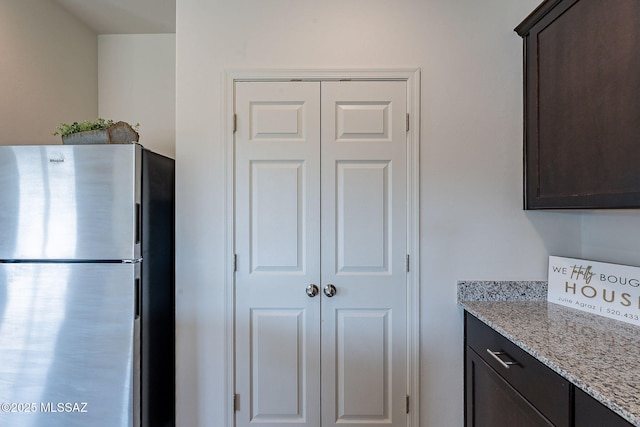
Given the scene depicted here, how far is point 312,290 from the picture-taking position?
1.64m

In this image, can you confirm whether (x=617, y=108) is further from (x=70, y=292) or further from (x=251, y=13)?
(x=70, y=292)

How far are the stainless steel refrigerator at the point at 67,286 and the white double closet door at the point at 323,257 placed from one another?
1.66ft

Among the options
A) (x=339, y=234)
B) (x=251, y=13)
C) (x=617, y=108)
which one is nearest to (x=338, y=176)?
(x=339, y=234)

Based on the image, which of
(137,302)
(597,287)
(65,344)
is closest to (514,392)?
(597,287)

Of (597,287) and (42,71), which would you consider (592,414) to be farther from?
(42,71)

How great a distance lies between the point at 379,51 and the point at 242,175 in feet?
3.07

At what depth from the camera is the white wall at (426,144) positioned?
1.65 m

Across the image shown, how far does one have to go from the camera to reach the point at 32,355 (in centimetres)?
139

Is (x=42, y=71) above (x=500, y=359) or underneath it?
above

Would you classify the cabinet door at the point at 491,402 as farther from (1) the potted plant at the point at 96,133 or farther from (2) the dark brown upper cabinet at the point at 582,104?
(1) the potted plant at the point at 96,133

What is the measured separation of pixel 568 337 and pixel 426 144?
39.1 inches

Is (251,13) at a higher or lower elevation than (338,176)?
higher

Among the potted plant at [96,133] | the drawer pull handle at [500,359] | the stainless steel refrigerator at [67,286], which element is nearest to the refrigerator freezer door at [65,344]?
the stainless steel refrigerator at [67,286]

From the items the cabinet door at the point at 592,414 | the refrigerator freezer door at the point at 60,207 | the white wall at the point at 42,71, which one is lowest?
the cabinet door at the point at 592,414
